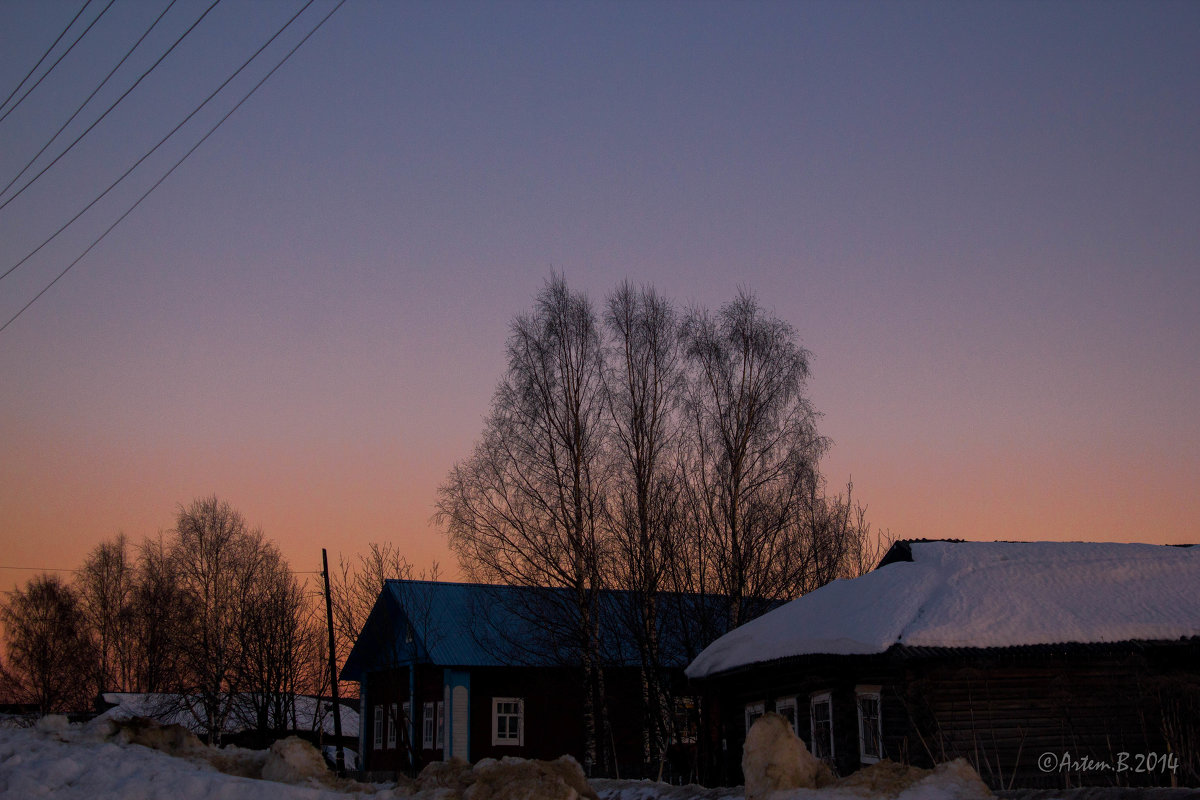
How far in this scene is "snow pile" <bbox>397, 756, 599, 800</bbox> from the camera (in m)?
8.91

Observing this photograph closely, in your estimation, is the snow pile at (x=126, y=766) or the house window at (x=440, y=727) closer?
the snow pile at (x=126, y=766)

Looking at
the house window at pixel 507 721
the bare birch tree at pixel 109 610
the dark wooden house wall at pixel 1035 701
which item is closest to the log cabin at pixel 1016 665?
the dark wooden house wall at pixel 1035 701

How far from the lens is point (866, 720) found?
15.5 m

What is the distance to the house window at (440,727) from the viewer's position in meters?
28.6

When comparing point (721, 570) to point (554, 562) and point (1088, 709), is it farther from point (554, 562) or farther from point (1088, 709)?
point (1088, 709)

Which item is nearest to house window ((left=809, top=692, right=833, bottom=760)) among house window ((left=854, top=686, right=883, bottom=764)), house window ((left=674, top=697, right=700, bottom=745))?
house window ((left=854, top=686, right=883, bottom=764))

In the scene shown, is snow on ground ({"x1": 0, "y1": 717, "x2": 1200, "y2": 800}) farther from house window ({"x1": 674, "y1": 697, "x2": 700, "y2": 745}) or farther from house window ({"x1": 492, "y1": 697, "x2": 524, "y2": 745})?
house window ({"x1": 492, "y1": 697, "x2": 524, "y2": 745})

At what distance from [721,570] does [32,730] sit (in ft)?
52.4

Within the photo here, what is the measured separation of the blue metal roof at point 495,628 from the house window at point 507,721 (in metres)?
1.20

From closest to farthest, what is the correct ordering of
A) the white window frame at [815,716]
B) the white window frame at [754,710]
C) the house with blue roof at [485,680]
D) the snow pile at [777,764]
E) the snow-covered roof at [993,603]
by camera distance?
the snow pile at [777,764]
the snow-covered roof at [993,603]
the white window frame at [815,716]
the white window frame at [754,710]
the house with blue roof at [485,680]

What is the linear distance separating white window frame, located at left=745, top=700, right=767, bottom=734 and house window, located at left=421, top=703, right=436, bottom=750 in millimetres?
12490

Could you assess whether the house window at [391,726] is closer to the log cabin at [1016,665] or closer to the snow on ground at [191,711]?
→ the snow on ground at [191,711]

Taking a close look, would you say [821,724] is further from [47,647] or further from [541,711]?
[47,647]

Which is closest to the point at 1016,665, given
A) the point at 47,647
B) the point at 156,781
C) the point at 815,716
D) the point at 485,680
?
the point at 815,716
